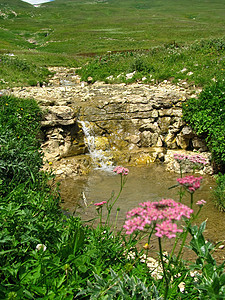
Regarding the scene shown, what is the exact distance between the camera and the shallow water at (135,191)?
5473 millimetres

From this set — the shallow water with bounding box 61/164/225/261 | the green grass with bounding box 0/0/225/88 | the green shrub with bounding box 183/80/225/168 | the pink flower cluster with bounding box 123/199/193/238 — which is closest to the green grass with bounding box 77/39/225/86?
the green grass with bounding box 0/0/225/88

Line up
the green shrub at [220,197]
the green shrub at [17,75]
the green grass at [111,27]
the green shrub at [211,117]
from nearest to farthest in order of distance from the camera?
the green shrub at [220,197]
the green shrub at [211,117]
the green shrub at [17,75]
the green grass at [111,27]

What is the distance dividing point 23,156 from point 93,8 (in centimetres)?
12461

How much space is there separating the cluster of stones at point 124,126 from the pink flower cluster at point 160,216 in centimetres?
671

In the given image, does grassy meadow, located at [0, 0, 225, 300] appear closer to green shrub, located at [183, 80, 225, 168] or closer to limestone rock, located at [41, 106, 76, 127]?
green shrub, located at [183, 80, 225, 168]

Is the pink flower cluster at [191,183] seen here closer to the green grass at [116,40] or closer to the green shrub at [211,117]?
the green shrub at [211,117]

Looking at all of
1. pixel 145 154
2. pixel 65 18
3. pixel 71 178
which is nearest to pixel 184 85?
Result: pixel 145 154

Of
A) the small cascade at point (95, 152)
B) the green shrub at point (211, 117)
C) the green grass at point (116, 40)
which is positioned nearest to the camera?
the green shrub at point (211, 117)

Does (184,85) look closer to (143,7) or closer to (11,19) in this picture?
(11,19)

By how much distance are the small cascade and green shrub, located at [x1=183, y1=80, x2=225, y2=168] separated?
309 cm

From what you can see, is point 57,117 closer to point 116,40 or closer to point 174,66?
point 174,66

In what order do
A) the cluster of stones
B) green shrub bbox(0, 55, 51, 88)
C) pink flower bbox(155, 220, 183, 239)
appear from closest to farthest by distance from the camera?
pink flower bbox(155, 220, 183, 239)
the cluster of stones
green shrub bbox(0, 55, 51, 88)

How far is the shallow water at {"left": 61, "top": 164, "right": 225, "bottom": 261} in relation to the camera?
5.47 m

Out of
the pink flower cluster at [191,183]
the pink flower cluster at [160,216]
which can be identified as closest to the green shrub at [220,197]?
the pink flower cluster at [191,183]
